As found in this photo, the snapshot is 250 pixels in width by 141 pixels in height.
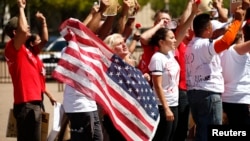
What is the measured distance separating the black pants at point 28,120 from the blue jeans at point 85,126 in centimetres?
66

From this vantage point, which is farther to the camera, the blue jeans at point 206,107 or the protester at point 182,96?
the protester at point 182,96

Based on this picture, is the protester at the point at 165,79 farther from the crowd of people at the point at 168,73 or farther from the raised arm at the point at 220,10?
the raised arm at the point at 220,10

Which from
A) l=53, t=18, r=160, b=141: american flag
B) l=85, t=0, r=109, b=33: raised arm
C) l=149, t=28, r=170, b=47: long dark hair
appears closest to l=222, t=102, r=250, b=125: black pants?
l=149, t=28, r=170, b=47: long dark hair

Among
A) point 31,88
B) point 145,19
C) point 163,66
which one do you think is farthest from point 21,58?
point 145,19

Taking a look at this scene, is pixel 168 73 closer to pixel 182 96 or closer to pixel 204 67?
pixel 204 67

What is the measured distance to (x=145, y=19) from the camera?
227ft

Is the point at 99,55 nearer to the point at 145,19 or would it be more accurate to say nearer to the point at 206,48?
the point at 206,48

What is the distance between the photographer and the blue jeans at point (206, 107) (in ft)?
24.7

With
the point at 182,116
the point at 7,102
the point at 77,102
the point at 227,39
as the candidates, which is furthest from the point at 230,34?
the point at 7,102

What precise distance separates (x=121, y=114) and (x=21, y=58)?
129cm

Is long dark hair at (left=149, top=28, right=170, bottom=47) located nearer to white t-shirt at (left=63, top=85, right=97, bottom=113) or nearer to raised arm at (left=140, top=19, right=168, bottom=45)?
raised arm at (left=140, top=19, right=168, bottom=45)

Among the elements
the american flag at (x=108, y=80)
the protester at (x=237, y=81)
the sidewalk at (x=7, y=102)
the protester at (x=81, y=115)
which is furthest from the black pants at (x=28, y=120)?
the sidewalk at (x=7, y=102)

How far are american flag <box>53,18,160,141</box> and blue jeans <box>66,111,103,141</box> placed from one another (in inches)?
6.4

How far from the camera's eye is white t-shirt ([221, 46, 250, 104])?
25.9 feet
